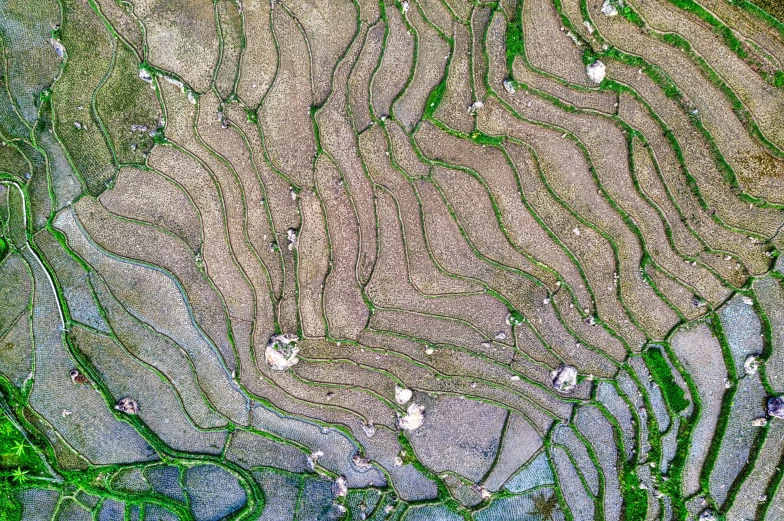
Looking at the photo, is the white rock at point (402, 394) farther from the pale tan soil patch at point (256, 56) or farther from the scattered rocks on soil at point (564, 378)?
the pale tan soil patch at point (256, 56)

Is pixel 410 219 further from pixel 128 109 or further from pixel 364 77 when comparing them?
pixel 128 109

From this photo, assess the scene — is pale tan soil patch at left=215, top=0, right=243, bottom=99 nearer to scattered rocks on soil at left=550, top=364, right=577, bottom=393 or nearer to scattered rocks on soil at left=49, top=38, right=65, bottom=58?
scattered rocks on soil at left=49, top=38, right=65, bottom=58

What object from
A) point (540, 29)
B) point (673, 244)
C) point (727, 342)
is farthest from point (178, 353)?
point (727, 342)

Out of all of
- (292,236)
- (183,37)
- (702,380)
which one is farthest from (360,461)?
(183,37)

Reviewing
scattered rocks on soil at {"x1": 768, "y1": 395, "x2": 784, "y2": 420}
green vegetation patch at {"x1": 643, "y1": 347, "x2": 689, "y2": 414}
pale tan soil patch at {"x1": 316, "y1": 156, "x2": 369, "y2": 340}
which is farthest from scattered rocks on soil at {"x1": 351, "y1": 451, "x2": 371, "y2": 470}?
scattered rocks on soil at {"x1": 768, "y1": 395, "x2": 784, "y2": 420}

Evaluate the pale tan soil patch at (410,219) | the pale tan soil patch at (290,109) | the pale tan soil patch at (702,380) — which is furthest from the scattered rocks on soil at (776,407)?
the pale tan soil patch at (290,109)

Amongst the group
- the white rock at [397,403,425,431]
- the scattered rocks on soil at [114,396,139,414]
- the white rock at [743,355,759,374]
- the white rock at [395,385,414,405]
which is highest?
the white rock at [743,355,759,374]
